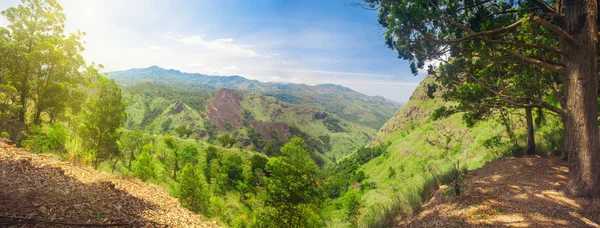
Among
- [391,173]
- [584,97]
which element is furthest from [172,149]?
[391,173]

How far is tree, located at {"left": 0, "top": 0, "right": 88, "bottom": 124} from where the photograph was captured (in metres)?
15.6

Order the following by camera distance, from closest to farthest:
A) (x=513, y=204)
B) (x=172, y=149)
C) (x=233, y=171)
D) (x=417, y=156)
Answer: (x=513, y=204) < (x=172, y=149) < (x=233, y=171) < (x=417, y=156)

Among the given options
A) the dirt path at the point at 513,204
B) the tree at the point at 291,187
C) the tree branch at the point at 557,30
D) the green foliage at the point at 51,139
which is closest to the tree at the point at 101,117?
the green foliage at the point at 51,139

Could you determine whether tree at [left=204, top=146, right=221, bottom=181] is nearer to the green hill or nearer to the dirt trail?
the green hill

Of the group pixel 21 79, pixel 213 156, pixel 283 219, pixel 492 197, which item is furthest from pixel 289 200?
pixel 213 156

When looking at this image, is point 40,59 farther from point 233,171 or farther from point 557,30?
point 233,171

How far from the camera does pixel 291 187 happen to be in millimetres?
13008

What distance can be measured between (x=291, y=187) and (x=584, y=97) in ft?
39.3

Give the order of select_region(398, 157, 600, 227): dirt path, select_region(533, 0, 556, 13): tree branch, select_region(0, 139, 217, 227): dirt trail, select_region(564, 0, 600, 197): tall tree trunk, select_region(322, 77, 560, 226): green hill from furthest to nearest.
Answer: select_region(322, 77, 560, 226): green hill, select_region(533, 0, 556, 13): tree branch, select_region(564, 0, 600, 197): tall tree trunk, select_region(398, 157, 600, 227): dirt path, select_region(0, 139, 217, 227): dirt trail

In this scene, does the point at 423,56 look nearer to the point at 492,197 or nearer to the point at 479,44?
the point at 479,44

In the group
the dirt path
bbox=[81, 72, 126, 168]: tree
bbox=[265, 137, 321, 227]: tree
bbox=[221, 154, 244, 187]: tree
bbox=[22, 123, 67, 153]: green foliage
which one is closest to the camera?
the dirt path

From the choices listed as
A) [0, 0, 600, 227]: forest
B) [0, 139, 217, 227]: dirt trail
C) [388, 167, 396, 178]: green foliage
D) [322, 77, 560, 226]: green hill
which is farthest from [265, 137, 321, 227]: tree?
[388, 167, 396, 178]: green foliage

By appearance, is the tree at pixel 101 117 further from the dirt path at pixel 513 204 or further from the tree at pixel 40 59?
the dirt path at pixel 513 204

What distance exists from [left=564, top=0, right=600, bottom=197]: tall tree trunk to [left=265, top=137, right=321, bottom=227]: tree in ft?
33.9
